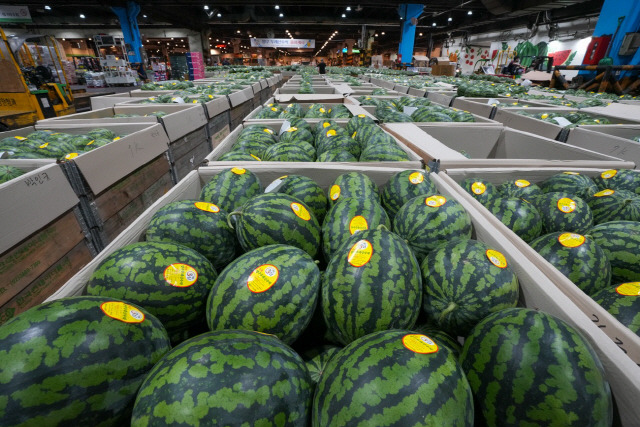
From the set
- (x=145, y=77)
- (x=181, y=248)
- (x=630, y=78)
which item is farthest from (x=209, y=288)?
(x=145, y=77)

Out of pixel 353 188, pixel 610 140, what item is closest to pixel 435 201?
pixel 353 188

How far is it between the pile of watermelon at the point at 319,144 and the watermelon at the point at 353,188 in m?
0.44

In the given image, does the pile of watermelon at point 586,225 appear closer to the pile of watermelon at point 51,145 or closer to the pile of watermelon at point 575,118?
the pile of watermelon at point 575,118

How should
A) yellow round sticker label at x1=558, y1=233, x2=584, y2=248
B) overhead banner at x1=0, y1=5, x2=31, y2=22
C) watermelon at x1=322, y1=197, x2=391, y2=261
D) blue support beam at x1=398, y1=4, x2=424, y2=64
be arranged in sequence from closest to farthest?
yellow round sticker label at x1=558, y1=233, x2=584, y2=248 < watermelon at x1=322, y1=197, x2=391, y2=261 < overhead banner at x1=0, y1=5, x2=31, y2=22 < blue support beam at x1=398, y1=4, x2=424, y2=64

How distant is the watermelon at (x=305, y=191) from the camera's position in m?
1.54

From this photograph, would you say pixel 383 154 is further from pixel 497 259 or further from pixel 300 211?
pixel 497 259

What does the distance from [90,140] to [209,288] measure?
308cm

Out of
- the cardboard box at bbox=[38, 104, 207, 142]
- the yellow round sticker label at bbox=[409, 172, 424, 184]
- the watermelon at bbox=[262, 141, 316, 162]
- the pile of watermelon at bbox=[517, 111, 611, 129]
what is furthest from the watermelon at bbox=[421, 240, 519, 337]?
the cardboard box at bbox=[38, 104, 207, 142]

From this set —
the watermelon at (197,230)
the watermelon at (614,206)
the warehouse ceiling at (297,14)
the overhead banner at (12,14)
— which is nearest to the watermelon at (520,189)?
the watermelon at (614,206)

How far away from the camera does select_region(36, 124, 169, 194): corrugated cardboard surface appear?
2506mm

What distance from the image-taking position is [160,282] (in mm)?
988

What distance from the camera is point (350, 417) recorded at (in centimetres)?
65

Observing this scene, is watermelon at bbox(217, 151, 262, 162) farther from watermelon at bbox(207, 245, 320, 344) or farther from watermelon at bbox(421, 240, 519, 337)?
watermelon at bbox(421, 240, 519, 337)

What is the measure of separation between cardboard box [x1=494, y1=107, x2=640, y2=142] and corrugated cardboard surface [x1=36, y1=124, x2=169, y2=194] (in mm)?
4403
